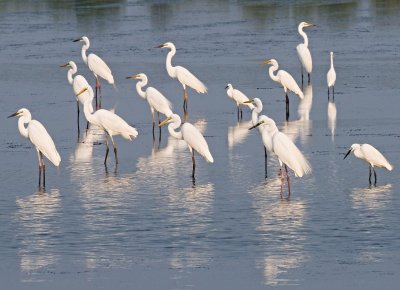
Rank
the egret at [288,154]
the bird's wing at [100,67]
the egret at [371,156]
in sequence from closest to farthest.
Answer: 1. the egret at [288,154]
2. the egret at [371,156]
3. the bird's wing at [100,67]

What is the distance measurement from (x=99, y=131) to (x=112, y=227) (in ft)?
26.4

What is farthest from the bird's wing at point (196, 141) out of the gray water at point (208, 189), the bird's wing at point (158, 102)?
the bird's wing at point (158, 102)

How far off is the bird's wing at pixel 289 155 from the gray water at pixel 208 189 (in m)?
0.33

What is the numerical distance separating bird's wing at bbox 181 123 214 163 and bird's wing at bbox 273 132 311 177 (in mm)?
1396

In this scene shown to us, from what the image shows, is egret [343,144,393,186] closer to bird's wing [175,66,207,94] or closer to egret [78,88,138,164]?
egret [78,88,138,164]

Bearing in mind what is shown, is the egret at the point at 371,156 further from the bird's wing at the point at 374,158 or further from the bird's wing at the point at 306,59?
the bird's wing at the point at 306,59

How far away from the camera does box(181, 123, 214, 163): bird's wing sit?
59.2 feet

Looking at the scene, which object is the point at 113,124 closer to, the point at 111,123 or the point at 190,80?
the point at 111,123

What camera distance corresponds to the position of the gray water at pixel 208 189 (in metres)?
12.8

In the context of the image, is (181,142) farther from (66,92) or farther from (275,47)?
(275,47)

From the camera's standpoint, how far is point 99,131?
22734 millimetres

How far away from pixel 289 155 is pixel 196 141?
1.87 metres

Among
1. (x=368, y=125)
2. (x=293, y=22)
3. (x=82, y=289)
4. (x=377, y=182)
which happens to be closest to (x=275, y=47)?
(x=293, y=22)

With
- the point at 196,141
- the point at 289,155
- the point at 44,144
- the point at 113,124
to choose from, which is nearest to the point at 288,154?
the point at 289,155
